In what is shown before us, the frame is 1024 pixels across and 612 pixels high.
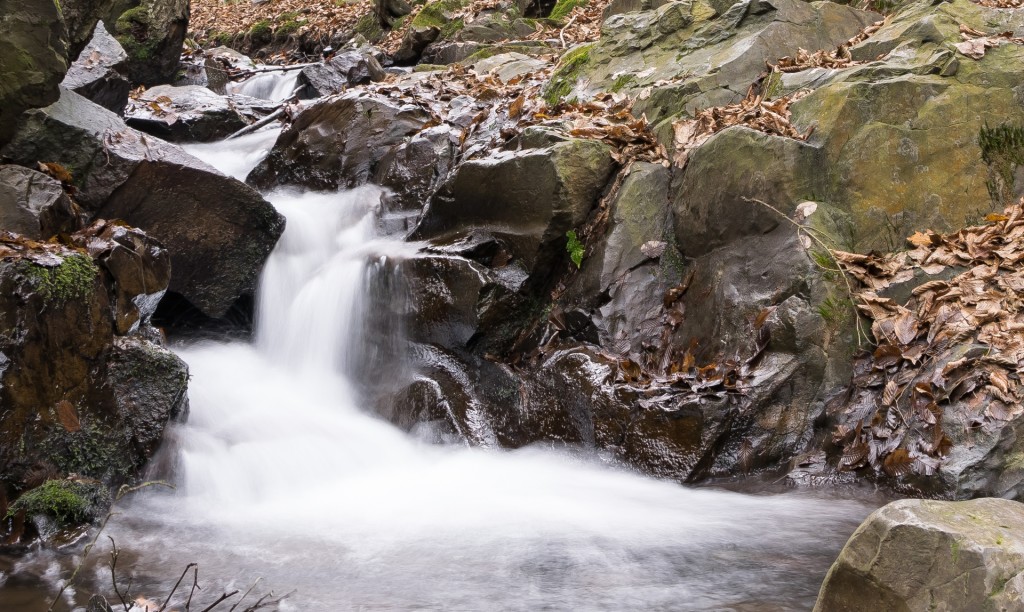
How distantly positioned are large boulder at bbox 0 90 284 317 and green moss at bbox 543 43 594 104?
353 centimetres

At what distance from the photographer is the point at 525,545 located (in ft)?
14.0

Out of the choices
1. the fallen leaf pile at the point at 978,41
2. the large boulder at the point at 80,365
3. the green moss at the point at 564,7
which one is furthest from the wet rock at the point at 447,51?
the large boulder at the point at 80,365

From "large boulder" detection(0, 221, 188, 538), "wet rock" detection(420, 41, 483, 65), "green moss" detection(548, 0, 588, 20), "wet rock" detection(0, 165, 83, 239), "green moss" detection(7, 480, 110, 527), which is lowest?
"green moss" detection(7, 480, 110, 527)

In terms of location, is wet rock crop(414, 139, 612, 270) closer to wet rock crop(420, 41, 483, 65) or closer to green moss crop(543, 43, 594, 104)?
green moss crop(543, 43, 594, 104)

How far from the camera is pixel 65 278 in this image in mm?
4785

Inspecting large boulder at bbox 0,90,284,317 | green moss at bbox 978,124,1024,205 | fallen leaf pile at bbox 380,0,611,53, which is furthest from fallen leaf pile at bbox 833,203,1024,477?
fallen leaf pile at bbox 380,0,611,53

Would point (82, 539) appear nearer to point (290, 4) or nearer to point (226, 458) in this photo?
point (226, 458)

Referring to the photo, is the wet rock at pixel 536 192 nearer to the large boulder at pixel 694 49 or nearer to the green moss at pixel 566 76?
the large boulder at pixel 694 49

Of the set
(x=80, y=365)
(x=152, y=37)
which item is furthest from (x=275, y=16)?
(x=80, y=365)

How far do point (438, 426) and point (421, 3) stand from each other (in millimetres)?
14074

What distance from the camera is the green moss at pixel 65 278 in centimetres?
466

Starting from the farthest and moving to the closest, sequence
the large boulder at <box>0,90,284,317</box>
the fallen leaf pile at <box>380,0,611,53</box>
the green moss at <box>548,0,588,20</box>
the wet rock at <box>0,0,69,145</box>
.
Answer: the green moss at <box>548,0,588,20</box> < the fallen leaf pile at <box>380,0,611,53</box> < the large boulder at <box>0,90,284,317</box> < the wet rock at <box>0,0,69,145</box>

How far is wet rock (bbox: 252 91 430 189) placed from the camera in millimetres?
8617

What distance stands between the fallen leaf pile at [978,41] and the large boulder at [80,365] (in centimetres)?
638
